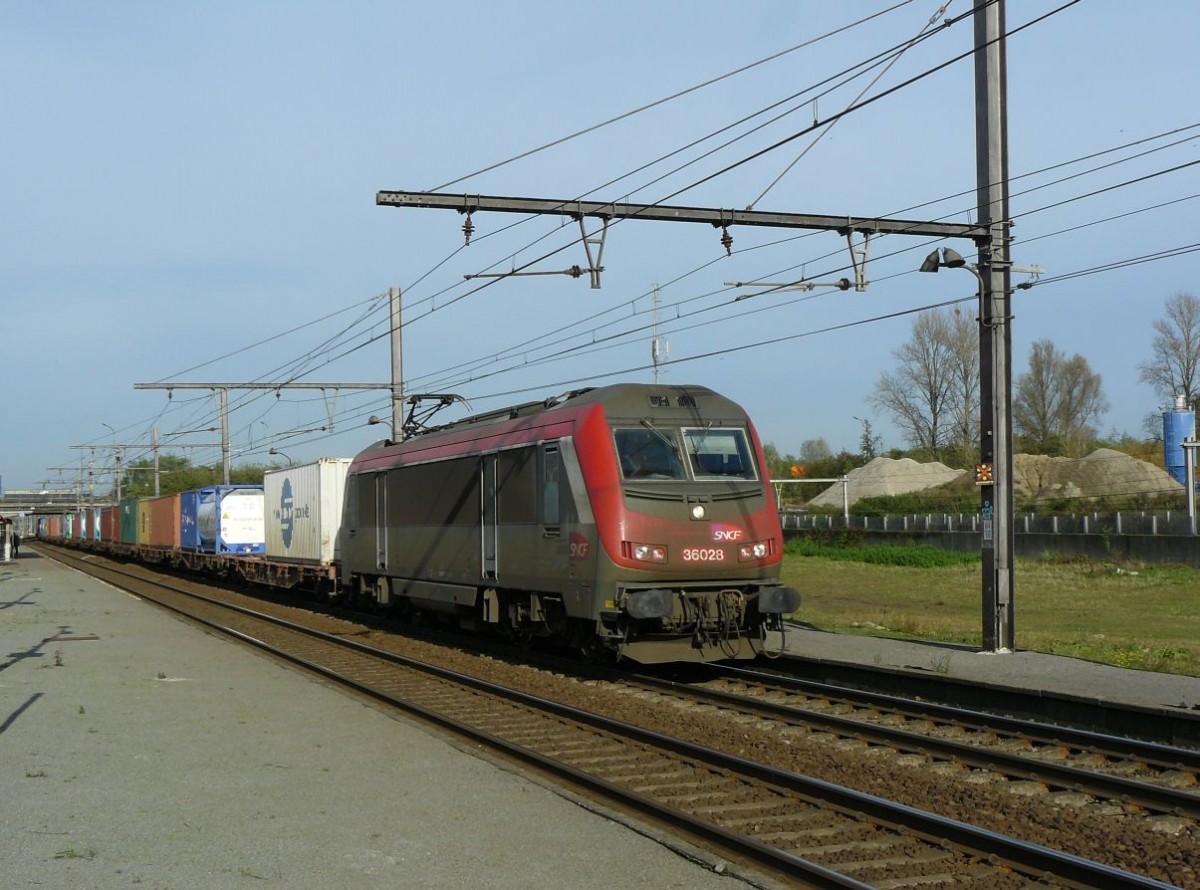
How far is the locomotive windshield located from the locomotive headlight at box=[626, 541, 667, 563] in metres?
0.85

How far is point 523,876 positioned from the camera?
21.9ft

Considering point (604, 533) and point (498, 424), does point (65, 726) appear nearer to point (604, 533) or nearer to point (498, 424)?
point (604, 533)

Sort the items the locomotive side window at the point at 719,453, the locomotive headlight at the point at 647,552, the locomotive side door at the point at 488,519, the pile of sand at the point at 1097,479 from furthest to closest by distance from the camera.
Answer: the pile of sand at the point at 1097,479 → the locomotive side door at the point at 488,519 → the locomotive side window at the point at 719,453 → the locomotive headlight at the point at 647,552

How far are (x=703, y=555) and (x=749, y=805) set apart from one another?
239 inches

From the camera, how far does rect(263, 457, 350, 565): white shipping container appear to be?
28797 mm

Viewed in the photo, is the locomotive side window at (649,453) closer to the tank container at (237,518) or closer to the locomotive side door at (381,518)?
the locomotive side door at (381,518)

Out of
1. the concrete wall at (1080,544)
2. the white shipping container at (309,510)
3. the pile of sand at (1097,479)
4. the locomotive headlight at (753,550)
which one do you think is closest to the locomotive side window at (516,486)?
the locomotive headlight at (753,550)

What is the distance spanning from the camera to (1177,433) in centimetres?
6366

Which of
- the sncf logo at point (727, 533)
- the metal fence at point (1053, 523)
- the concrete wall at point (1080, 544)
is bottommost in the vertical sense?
the concrete wall at point (1080, 544)

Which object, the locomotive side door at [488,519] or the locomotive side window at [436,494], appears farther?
the locomotive side window at [436,494]

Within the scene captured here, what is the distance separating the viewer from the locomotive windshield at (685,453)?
1461cm

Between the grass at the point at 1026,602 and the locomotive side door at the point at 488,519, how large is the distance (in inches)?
Answer: 244

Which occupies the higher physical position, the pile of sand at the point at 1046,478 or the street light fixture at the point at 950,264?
the street light fixture at the point at 950,264

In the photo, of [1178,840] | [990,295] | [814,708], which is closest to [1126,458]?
[990,295]
